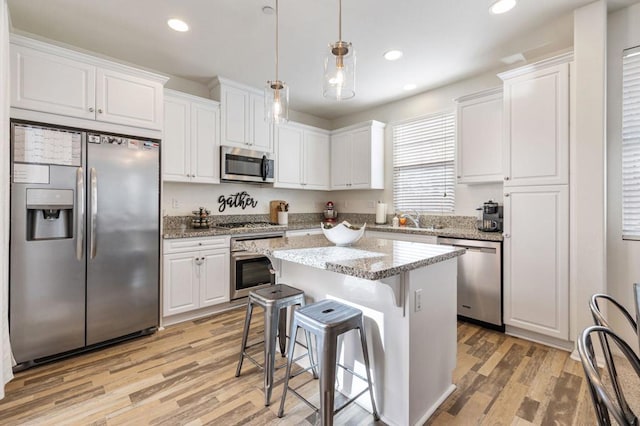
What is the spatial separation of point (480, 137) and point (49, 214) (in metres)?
4.02

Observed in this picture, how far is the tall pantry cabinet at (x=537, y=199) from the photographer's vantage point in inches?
98.4

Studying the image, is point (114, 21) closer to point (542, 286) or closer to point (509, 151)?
point (509, 151)

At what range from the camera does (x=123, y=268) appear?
262cm

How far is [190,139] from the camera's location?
3420 millimetres

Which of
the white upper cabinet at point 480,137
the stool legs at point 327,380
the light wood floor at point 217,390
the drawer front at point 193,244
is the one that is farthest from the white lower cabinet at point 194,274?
the white upper cabinet at point 480,137

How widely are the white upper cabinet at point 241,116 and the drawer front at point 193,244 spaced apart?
4.05 ft

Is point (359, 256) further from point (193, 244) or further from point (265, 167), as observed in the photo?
point (265, 167)

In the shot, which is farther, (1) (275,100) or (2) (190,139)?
(2) (190,139)

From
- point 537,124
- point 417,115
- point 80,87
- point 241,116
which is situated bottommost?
point 537,124

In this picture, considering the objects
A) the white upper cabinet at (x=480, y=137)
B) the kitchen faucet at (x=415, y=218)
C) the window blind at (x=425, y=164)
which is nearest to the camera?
the white upper cabinet at (x=480, y=137)

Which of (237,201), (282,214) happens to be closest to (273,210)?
(282,214)

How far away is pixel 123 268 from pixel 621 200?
4.19 m

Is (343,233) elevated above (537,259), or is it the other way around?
(343,233)

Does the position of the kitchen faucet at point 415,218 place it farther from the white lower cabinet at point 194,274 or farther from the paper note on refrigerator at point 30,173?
the paper note on refrigerator at point 30,173
